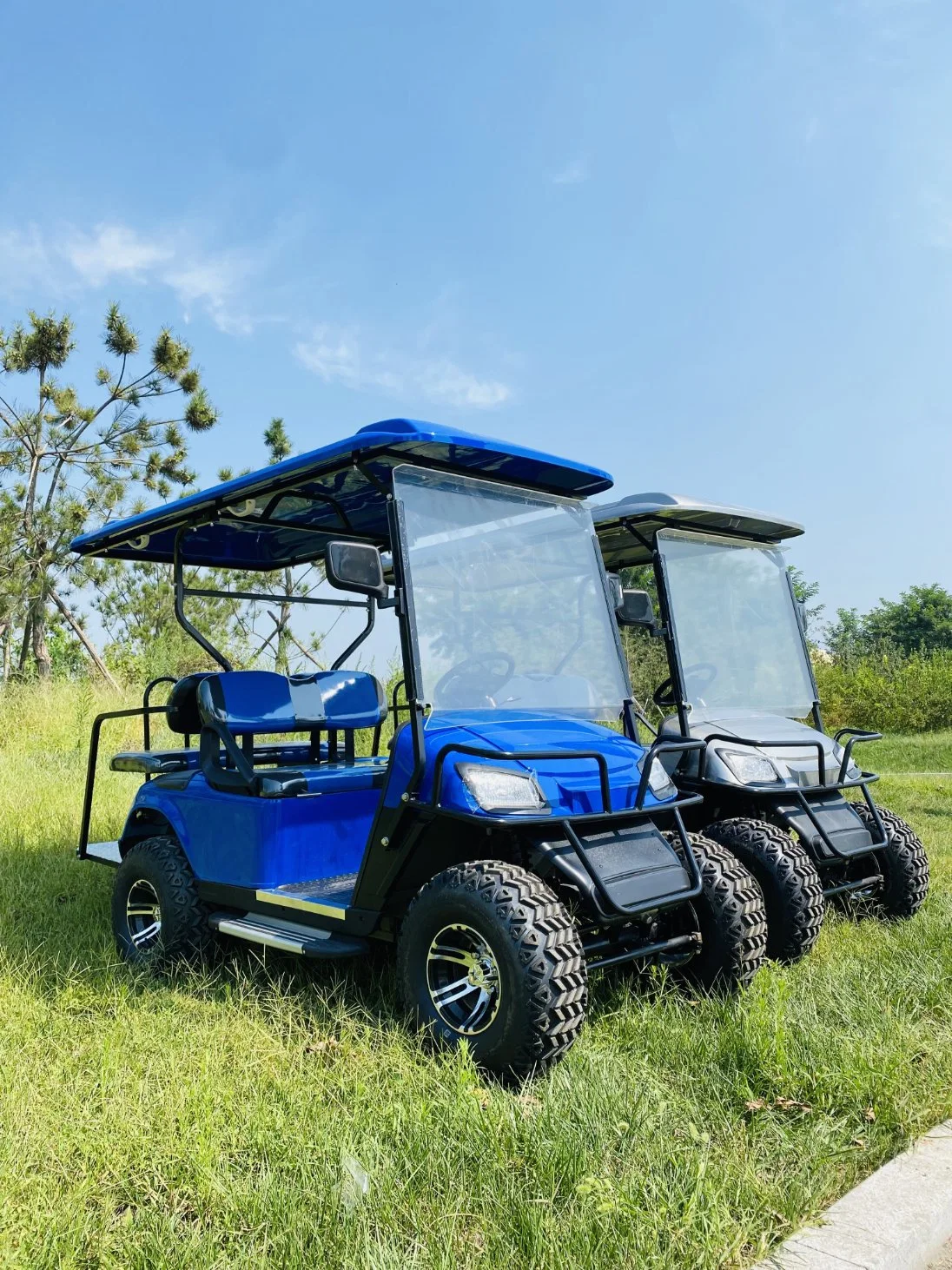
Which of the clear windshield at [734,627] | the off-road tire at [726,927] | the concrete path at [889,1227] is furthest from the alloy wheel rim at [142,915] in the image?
the concrete path at [889,1227]

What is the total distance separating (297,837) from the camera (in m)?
4.32

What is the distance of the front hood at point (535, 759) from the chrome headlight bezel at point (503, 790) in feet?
0.09

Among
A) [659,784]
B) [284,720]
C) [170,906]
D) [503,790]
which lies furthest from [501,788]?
[170,906]

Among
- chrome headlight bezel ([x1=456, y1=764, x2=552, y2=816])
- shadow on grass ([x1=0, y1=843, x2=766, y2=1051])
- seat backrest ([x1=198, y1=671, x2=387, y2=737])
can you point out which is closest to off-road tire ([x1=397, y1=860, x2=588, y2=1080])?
chrome headlight bezel ([x1=456, y1=764, x2=552, y2=816])

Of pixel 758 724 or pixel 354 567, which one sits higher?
pixel 354 567

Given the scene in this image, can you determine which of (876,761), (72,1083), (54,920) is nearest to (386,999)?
(72,1083)

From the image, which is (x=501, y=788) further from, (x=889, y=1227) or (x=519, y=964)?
(x=889, y=1227)

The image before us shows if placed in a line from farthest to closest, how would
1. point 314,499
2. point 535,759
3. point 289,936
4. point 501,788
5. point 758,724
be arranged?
1. point 758,724
2. point 314,499
3. point 289,936
4. point 535,759
5. point 501,788

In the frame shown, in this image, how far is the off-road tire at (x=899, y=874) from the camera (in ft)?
16.6

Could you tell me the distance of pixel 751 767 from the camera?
16.0 feet

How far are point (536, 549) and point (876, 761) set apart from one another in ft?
39.3

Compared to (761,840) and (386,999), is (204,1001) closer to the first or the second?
(386,999)

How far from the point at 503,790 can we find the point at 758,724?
2.40 meters

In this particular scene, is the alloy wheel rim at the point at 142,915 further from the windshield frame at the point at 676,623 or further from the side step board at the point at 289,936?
the windshield frame at the point at 676,623
